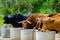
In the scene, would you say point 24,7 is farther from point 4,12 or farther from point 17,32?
point 17,32

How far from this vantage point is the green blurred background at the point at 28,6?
16.2m

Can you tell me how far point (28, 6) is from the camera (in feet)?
62.0

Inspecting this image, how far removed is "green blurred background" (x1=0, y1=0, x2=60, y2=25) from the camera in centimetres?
1616

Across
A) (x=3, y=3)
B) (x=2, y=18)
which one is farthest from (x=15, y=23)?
(x=3, y=3)

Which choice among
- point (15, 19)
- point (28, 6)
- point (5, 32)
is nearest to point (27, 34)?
point (5, 32)

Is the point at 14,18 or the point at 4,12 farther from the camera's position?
the point at 4,12

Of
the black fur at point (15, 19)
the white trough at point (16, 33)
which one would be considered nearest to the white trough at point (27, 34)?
the white trough at point (16, 33)

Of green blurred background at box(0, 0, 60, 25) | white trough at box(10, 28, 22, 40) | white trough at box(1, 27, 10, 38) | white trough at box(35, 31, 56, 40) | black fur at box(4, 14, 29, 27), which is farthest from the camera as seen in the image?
green blurred background at box(0, 0, 60, 25)

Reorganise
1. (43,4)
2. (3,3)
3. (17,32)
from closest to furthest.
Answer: (17,32) → (43,4) → (3,3)

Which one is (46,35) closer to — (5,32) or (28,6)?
(5,32)

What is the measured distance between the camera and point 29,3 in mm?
18938

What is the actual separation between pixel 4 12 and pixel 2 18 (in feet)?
15.4

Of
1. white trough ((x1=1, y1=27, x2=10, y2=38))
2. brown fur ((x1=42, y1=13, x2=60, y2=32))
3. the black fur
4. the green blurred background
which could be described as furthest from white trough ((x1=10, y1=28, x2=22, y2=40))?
the green blurred background

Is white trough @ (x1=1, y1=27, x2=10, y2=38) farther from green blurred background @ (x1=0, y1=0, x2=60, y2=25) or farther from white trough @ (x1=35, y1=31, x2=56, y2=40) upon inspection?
white trough @ (x1=35, y1=31, x2=56, y2=40)
